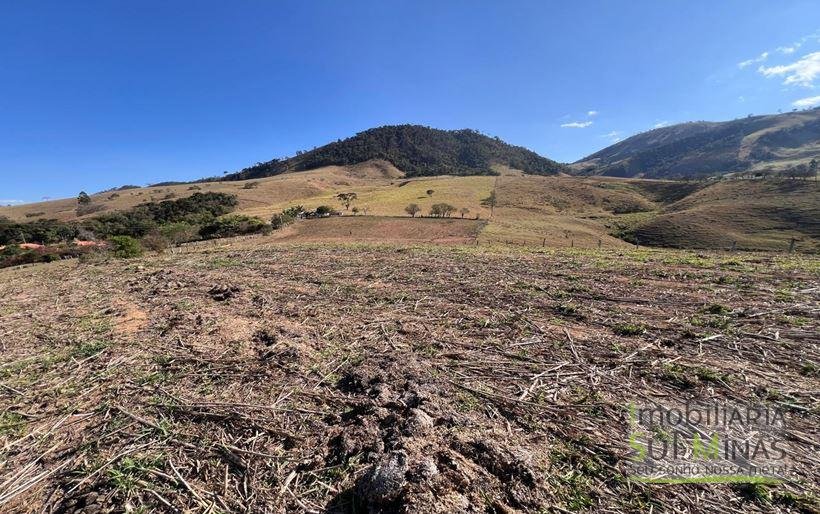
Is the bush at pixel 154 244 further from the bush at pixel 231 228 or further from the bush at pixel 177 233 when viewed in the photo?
the bush at pixel 231 228

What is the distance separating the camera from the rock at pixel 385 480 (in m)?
2.85

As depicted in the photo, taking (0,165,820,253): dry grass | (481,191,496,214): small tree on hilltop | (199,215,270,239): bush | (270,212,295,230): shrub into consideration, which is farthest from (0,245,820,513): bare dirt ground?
(481,191,496,214): small tree on hilltop

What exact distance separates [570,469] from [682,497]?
0.90 metres

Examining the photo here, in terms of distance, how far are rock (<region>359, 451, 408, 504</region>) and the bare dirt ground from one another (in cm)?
2

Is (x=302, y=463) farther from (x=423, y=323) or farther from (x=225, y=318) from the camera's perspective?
(x=225, y=318)

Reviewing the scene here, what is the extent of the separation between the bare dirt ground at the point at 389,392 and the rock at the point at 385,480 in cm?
2

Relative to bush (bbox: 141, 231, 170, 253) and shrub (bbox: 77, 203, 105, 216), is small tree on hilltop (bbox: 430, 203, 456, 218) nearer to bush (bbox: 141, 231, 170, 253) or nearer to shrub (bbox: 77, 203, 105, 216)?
bush (bbox: 141, 231, 170, 253)

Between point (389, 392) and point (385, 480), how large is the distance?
1588mm

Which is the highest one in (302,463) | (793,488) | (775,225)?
(302,463)

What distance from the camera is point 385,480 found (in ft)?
9.62

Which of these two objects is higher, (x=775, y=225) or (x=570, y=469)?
(x=570, y=469)

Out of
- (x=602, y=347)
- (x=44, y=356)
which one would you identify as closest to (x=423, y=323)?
(x=602, y=347)

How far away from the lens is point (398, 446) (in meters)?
3.48

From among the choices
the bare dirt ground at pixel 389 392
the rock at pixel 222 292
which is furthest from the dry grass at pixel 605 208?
the bare dirt ground at pixel 389 392
